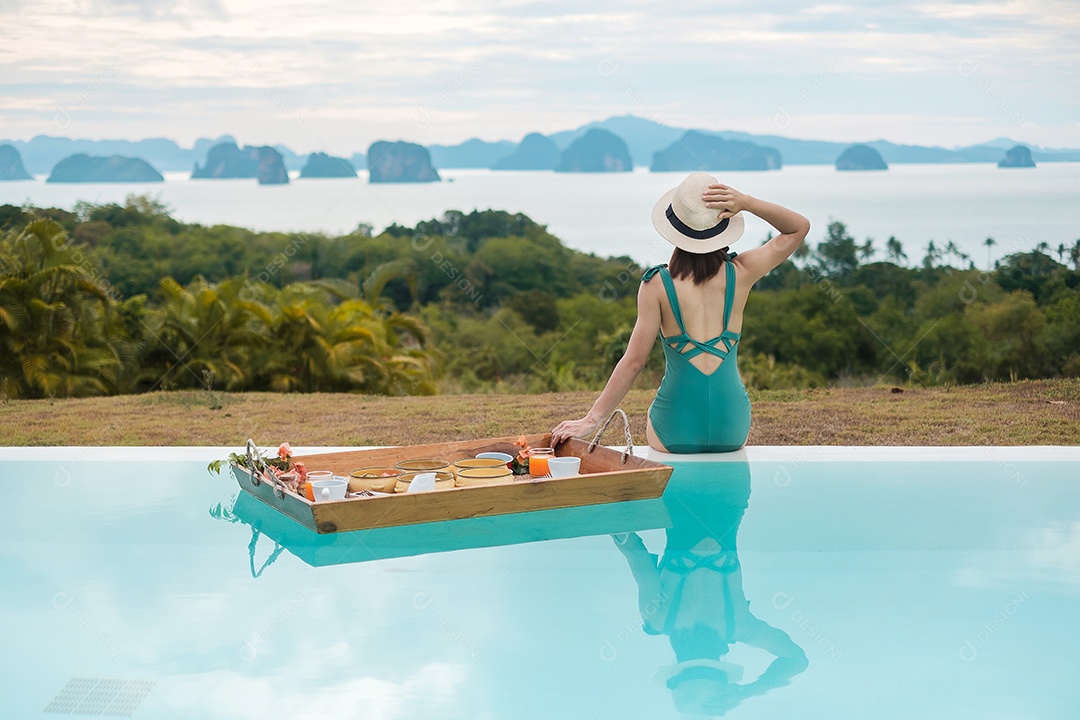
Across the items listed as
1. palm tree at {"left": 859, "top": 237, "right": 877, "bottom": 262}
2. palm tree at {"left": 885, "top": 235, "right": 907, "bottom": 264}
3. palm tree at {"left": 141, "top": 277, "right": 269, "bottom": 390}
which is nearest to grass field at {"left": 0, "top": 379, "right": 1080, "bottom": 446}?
palm tree at {"left": 141, "top": 277, "right": 269, "bottom": 390}

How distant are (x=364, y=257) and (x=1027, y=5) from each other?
11.8 meters

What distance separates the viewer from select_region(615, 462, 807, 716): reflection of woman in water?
2619 mm

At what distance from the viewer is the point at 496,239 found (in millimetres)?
21031

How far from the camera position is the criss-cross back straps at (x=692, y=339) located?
4.36 metres

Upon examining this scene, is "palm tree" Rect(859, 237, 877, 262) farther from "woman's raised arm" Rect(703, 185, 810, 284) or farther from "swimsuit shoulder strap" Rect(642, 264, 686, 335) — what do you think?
"swimsuit shoulder strap" Rect(642, 264, 686, 335)

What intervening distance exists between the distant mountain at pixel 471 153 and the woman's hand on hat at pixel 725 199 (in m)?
18.3

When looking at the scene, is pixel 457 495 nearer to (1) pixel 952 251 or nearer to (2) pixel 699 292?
(2) pixel 699 292

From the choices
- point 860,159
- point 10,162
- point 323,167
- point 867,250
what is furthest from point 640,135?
point 10,162

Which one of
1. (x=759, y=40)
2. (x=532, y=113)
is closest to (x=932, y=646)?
(x=759, y=40)

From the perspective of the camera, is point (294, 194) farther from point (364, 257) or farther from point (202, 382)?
point (202, 382)

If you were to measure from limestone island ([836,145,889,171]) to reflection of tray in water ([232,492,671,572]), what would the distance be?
1707 centimetres

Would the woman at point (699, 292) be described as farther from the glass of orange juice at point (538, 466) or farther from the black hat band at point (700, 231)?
the glass of orange juice at point (538, 466)

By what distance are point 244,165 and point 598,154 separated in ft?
24.2

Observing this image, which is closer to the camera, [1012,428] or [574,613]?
[574,613]
